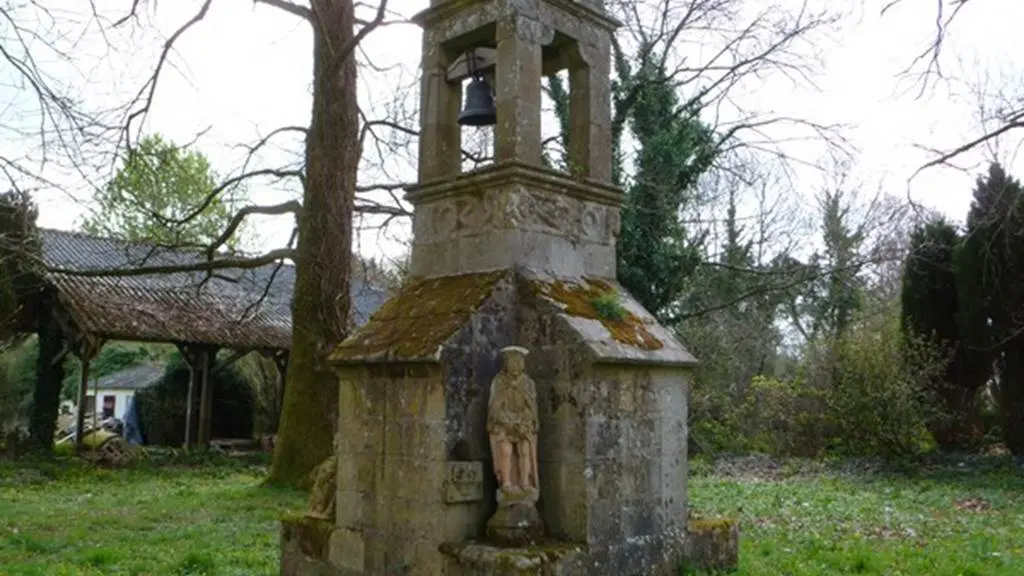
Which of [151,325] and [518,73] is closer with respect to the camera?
[518,73]

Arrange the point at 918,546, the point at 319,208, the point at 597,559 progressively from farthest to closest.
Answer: the point at 319,208
the point at 918,546
the point at 597,559

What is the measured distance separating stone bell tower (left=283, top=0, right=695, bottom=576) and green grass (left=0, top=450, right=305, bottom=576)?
1.54 meters

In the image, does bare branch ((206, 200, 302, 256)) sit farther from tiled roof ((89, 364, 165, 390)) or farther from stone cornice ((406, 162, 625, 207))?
tiled roof ((89, 364, 165, 390))

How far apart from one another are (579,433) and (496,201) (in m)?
1.61

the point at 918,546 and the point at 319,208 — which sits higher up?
the point at 319,208

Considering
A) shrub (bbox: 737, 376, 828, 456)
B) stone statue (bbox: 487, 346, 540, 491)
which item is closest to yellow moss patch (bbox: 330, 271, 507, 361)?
stone statue (bbox: 487, 346, 540, 491)

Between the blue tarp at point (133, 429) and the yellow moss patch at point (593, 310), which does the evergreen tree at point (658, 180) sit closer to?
the yellow moss patch at point (593, 310)

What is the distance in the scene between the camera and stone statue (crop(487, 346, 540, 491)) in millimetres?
5152

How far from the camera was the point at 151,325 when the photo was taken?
19156 mm

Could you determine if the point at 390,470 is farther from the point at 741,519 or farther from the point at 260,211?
the point at 260,211

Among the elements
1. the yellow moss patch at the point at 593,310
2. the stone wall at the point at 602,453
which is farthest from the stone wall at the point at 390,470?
the yellow moss patch at the point at 593,310

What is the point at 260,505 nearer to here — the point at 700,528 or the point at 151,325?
the point at 700,528

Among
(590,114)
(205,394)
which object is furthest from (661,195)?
(205,394)

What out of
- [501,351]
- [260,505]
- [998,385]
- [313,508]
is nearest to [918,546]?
[501,351]
